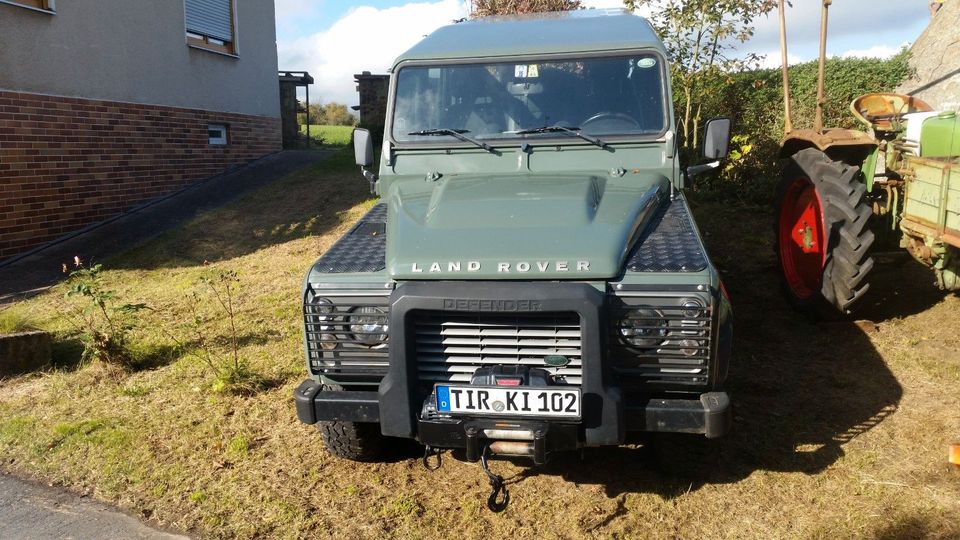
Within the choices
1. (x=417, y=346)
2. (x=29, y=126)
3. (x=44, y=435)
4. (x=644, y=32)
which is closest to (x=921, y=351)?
(x=644, y=32)

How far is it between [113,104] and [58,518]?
7.64 meters

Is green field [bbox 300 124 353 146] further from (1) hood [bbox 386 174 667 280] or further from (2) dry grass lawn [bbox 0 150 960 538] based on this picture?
(1) hood [bbox 386 174 667 280]

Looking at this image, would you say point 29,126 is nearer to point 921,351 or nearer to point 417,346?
point 417,346

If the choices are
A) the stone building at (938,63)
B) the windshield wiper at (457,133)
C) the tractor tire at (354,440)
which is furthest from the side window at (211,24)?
the stone building at (938,63)

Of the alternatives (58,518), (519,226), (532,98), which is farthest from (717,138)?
(58,518)

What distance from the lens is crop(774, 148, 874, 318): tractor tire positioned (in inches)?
193

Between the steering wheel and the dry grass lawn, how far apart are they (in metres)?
1.78

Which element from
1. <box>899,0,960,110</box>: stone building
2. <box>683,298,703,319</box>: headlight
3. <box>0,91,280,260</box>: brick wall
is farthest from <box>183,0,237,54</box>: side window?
<box>899,0,960,110</box>: stone building

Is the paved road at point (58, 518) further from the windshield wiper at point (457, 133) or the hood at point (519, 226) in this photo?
the windshield wiper at point (457, 133)

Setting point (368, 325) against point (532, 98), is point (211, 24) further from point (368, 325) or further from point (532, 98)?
point (368, 325)

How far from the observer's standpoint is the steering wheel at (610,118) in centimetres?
418

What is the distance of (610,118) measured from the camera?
4.20 m

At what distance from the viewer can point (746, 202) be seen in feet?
29.7

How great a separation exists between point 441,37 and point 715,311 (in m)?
2.72
